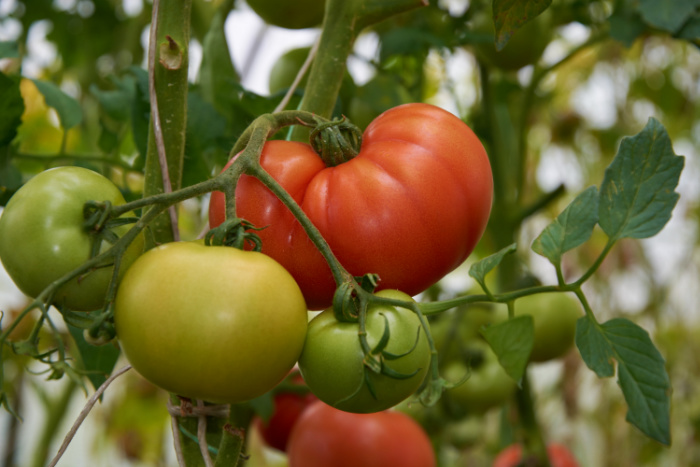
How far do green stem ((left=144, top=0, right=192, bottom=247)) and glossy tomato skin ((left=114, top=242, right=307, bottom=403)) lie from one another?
0.12 metres

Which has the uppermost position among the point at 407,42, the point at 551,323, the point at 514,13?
the point at 514,13

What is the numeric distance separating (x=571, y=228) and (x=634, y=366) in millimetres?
85

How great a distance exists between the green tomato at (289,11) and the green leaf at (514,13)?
0.79 feet

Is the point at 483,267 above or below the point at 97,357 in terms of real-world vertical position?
above

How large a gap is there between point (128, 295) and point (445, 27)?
0.58 m

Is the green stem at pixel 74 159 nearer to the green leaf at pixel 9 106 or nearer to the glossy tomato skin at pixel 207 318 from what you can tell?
the green leaf at pixel 9 106

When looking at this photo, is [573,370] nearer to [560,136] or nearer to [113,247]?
[560,136]

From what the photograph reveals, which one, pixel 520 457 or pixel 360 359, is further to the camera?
pixel 520 457

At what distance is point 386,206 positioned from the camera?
1.26 feet

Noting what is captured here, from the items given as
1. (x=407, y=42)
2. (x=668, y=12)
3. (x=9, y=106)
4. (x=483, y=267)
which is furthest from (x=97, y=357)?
(x=668, y=12)

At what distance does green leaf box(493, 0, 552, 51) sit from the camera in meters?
0.42

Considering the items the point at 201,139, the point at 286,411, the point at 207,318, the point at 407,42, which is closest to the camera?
the point at 207,318

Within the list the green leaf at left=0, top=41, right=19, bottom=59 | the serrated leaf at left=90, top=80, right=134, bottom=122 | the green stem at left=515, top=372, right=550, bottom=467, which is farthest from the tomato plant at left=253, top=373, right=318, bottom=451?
the green leaf at left=0, top=41, right=19, bottom=59

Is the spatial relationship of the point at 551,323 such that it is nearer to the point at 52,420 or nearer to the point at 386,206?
the point at 386,206
